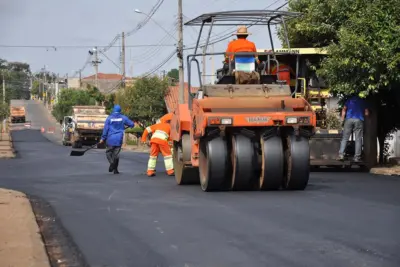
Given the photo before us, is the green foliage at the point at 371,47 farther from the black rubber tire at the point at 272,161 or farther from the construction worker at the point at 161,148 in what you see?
the black rubber tire at the point at 272,161

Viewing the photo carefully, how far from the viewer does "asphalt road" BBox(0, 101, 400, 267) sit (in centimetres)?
646

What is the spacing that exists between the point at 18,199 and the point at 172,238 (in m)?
4.42

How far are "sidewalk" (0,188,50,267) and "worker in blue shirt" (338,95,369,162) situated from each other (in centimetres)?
756

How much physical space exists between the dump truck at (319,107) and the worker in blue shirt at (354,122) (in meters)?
0.27

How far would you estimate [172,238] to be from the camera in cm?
737

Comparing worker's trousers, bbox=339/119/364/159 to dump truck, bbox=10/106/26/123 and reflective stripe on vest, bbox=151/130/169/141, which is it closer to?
reflective stripe on vest, bbox=151/130/169/141

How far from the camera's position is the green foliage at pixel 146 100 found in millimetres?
50188

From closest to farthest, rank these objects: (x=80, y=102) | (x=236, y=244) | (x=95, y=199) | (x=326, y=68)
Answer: (x=236, y=244) → (x=95, y=199) → (x=326, y=68) → (x=80, y=102)

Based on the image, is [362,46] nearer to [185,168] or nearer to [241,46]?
[241,46]

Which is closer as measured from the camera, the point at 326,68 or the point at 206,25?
the point at 206,25

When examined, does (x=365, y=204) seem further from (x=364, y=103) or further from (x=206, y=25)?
(x=364, y=103)

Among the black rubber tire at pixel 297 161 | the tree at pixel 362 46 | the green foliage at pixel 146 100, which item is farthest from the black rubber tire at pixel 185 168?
the green foliage at pixel 146 100

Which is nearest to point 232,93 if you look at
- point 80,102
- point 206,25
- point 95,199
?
point 206,25

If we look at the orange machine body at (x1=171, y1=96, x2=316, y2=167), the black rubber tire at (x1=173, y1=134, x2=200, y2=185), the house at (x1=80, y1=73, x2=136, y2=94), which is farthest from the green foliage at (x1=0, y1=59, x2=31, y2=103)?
the orange machine body at (x1=171, y1=96, x2=316, y2=167)
